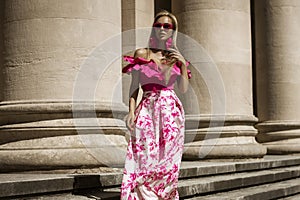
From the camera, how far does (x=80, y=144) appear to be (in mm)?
10633

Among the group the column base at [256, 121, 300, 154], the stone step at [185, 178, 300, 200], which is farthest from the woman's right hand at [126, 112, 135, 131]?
the column base at [256, 121, 300, 154]

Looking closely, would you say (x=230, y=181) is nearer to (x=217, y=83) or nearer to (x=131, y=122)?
(x=217, y=83)

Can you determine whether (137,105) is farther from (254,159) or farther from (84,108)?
(254,159)

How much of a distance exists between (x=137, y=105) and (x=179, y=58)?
1026 mm

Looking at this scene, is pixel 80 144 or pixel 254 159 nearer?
pixel 80 144

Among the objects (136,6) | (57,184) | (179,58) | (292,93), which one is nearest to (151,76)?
(179,58)

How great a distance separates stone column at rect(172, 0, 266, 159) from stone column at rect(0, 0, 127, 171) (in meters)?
5.76

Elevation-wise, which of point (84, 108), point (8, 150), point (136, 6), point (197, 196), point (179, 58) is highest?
point (136, 6)

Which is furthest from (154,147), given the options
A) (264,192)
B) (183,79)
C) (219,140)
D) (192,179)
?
(219,140)

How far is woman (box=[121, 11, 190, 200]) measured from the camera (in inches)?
318

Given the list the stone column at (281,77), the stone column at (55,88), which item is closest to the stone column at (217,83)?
the stone column at (281,77)

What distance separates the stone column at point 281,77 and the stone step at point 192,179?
2958mm

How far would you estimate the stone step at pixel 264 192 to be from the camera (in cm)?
1168

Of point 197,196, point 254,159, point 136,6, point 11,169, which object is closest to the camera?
point 11,169
